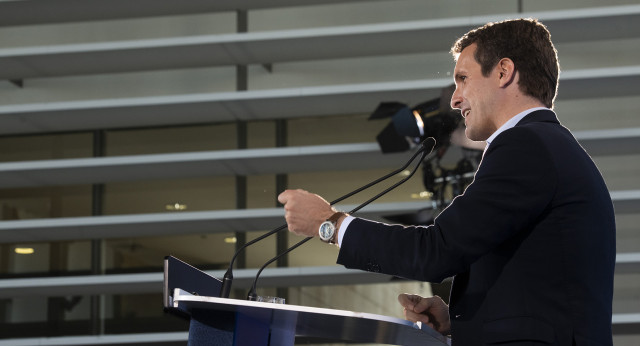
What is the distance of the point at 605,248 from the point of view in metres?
1.66

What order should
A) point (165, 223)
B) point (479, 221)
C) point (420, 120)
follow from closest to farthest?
point (479, 221) → point (420, 120) → point (165, 223)

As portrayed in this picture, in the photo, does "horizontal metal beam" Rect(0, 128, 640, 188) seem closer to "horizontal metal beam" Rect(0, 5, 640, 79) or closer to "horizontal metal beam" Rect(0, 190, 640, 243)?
"horizontal metal beam" Rect(0, 190, 640, 243)

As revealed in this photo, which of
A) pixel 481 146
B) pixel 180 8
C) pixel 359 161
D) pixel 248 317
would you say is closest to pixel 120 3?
pixel 180 8

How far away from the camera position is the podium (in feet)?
5.38

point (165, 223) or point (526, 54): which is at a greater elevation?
point (526, 54)

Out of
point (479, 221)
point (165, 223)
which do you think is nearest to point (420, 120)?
point (165, 223)

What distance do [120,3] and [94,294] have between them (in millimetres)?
1558

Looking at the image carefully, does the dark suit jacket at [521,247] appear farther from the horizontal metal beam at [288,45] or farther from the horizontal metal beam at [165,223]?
the horizontal metal beam at [288,45]

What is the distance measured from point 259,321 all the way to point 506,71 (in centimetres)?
66

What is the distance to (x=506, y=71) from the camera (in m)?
1.82

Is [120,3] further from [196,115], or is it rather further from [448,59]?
[448,59]

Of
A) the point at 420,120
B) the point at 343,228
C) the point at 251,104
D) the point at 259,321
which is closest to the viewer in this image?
the point at 343,228

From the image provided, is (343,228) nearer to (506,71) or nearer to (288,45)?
(506,71)

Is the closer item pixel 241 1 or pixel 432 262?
pixel 432 262
